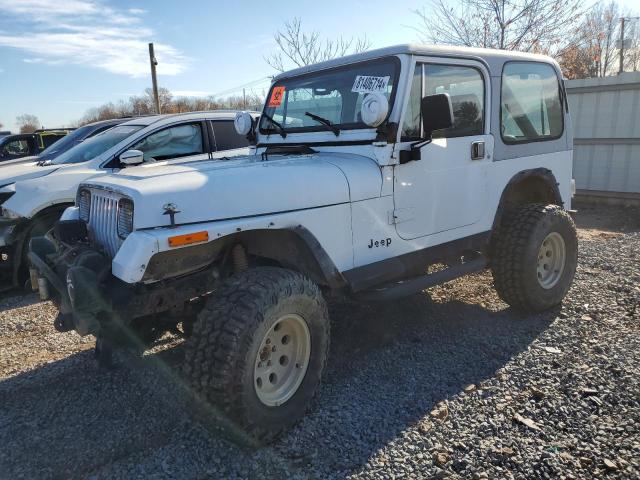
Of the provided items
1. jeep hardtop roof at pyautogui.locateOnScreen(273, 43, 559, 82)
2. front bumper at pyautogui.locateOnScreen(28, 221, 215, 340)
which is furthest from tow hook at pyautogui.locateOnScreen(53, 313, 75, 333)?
jeep hardtop roof at pyautogui.locateOnScreen(273, 43, 559, 82)

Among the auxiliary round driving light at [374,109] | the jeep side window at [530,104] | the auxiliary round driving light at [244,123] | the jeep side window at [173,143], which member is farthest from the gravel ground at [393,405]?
the jeep side window at [173,143]

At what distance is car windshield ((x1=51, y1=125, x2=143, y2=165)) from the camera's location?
654 centimetres

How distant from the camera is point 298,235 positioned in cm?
314

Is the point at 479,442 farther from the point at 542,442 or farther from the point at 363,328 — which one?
the point at 363,328

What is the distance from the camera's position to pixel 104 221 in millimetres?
3117

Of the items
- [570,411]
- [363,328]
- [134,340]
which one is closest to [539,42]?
[363,328]

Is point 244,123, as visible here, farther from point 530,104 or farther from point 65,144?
point 65,144

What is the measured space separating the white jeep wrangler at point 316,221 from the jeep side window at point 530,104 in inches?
0.7

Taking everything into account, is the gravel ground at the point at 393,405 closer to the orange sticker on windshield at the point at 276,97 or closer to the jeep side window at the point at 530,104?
the jeep side window at the point at 530,104

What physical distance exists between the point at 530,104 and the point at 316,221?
2657mm

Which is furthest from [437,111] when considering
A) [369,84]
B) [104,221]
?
[104,221]

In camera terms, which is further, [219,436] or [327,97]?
[327,97]

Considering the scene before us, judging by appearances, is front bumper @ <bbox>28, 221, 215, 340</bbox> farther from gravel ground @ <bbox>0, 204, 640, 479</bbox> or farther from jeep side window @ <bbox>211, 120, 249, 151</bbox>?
jeep side window @ <bbox>211, 120, 249, 151</bbox>

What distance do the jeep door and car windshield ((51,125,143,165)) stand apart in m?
4.01
